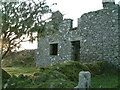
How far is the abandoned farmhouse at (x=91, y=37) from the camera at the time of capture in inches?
455

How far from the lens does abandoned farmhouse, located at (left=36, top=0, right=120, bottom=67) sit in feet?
37.9

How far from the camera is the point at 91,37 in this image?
12.4 metres

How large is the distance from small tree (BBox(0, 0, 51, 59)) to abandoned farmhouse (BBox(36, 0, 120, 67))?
296cm

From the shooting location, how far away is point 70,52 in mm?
13688

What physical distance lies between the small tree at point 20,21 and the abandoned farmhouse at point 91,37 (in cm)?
296

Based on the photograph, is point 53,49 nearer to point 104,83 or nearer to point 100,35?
point 100,35

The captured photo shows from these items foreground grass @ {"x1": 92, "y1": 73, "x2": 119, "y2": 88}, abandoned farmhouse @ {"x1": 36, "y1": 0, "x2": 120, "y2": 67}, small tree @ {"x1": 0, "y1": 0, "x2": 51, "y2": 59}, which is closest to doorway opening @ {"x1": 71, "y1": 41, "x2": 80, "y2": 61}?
abandoned farmhouse @ {"x1": 36, "y1": 0, "x2": 120, "y2": 67}

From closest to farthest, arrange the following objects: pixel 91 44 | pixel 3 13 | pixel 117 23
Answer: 1. pixel 3 13
2. pixel 117 23
3. pixel 91 44

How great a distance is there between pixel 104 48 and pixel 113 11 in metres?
1.97

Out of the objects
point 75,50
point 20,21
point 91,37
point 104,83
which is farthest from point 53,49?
point 20,21

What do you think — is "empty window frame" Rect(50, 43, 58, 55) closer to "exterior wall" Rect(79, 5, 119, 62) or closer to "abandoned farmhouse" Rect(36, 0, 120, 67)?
"abandoned farmhouse" Rect(36, 0, 120, 67)

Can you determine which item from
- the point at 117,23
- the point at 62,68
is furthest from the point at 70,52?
the point at 62,68

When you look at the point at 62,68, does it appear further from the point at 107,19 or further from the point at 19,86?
the point at 107,19

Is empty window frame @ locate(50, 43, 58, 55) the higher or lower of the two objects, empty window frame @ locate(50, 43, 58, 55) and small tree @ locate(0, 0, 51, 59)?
the lower
